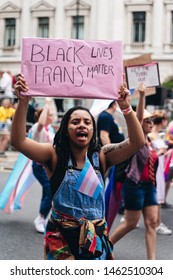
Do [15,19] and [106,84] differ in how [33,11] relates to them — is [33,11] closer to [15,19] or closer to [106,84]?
[15,19]

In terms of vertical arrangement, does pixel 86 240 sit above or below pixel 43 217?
above

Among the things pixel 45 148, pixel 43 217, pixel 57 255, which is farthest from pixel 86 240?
pixel 43 217

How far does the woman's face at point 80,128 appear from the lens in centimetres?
396

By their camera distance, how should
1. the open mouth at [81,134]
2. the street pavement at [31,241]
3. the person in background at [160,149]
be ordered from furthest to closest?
the person in background at [160,149], the street pavement at [31,241], the open mouth at [81,134]

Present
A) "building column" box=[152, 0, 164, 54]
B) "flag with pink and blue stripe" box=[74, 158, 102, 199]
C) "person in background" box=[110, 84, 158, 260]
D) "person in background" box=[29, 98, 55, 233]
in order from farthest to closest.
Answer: "building column" box=[152, 0, 164, 54]
"person in background" box=[29, 98, 55, 233]
"person in background" box=[110, 84, 158, 260]
"flag with pink and blue stripe" box=[74, 158, 102, 199]

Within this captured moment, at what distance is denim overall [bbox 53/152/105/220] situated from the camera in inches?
152

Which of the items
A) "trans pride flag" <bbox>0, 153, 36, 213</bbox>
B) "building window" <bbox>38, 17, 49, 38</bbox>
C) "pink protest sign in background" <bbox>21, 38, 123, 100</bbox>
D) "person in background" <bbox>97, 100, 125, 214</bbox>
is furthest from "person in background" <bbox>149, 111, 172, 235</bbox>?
"building window" <bbox>38, 17, 49, 38</bbox>

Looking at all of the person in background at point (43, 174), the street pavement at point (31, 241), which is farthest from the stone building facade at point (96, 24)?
the person in background at point (43, 174)

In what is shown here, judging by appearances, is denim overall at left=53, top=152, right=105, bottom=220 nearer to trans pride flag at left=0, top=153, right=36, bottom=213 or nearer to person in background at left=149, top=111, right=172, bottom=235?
person in background at left=149, top=111, right=172, bottom=235

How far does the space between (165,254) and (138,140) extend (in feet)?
9.82

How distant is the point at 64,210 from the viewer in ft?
12.7

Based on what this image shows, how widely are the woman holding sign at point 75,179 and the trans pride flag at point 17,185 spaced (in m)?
4.49

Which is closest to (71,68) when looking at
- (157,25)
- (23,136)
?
(23,136)

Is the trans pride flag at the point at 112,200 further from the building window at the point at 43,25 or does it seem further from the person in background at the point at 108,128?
the building window at the point at 43,25
